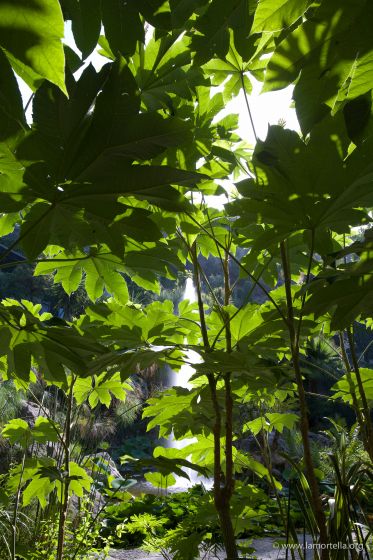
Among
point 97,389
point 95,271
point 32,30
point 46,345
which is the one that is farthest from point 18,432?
point 32,30

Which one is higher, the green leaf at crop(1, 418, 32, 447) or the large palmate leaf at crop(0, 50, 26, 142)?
the large palmate leaf at crop(0, 50, 26, 142)

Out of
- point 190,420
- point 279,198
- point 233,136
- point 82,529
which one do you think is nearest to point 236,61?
point 233,136

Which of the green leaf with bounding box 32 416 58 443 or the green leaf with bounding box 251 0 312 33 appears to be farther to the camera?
the green leaf with bounding box 32 416 58 443

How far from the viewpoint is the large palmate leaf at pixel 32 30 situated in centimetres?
39

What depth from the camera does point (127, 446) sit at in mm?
10617

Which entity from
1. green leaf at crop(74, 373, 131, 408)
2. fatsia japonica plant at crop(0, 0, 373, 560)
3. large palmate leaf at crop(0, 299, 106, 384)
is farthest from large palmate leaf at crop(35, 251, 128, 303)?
green leaf at crop(74, 373, 131, 408)

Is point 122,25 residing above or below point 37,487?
above

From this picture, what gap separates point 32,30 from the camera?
40 centimetres

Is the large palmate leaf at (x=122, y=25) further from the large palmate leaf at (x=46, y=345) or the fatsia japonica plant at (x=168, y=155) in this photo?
the large palmate leaf at (x=46, y=345)

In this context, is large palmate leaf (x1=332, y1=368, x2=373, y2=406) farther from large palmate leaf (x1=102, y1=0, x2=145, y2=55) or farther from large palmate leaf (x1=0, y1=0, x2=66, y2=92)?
large palmate leaf (x1=0, y1=0, x2=66, y2=92)

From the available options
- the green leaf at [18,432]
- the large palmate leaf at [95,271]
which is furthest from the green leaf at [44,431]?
the large palmate leaf at [95,271]

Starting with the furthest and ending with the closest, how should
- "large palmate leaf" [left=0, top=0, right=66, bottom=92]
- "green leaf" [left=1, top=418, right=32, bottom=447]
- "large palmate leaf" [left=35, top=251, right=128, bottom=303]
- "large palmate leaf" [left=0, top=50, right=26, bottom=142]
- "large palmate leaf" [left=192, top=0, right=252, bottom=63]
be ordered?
"green leaf" [left=1, top=418, right=32, bottom=447] → "large palmate leaf" [left=35, top=251, right=128, bottom=303] → "large palmate leaf" [left=192, top=0, right=252, bottom=63] → "large palmate leaf" [left=0, top=50, right=26, bottom=142] → "large palmate leaf" [left=0, top=0, right=66, bottom=92]

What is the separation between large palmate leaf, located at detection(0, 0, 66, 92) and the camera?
0.39 meters

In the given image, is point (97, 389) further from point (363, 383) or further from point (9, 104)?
point (9, 104)
